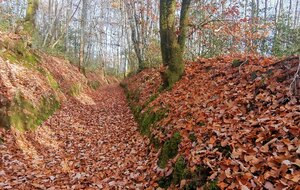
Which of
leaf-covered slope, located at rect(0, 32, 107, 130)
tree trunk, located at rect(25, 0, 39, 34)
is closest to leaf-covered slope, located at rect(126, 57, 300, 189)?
leaf-covered slope, located at rect(0, 32, 107, 130)

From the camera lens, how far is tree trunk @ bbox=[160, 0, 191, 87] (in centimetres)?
893

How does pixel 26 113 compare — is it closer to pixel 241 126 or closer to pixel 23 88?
pixel 23 88

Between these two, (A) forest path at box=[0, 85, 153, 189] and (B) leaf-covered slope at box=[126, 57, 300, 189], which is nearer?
(B) leaf-covered slope at box=[126, 57, 300, 189]

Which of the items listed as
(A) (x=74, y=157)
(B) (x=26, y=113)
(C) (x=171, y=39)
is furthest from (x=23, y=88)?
(C) (x=171, y=39)

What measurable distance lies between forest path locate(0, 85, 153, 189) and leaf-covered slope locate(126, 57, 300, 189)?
915 millimetres

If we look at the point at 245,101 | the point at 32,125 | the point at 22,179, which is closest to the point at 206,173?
the point at 245,101

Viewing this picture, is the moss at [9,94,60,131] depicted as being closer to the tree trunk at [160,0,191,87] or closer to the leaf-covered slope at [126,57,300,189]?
the leaf-covered slope at [126,57,300,189]

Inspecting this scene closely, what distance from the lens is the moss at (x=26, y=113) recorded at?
7.17 metres

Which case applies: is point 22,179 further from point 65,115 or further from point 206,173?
point 65,115

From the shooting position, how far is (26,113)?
783 cm

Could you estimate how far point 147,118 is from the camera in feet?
26.5

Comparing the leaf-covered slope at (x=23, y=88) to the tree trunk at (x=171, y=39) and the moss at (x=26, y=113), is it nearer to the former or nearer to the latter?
the moss at (x=26, y=113)

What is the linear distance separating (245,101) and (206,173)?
1975mm

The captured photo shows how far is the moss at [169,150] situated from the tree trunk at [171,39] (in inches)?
158
